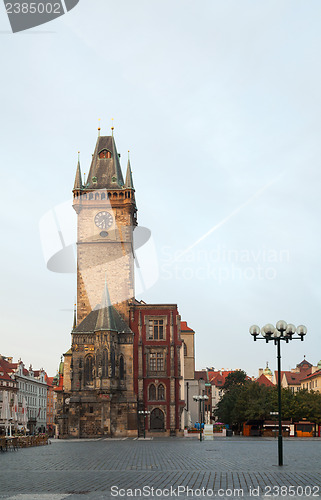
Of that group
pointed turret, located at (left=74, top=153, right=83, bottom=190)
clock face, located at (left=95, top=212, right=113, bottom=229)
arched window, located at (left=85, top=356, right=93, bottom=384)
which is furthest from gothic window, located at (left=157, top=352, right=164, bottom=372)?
pointed turret, located at (left=74, top=153, right=83, bottom=190)

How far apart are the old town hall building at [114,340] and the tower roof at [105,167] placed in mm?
144

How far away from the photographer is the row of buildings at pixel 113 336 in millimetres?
71500

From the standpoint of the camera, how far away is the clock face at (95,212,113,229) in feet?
270

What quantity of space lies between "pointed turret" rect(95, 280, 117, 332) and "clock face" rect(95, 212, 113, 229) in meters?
10.4

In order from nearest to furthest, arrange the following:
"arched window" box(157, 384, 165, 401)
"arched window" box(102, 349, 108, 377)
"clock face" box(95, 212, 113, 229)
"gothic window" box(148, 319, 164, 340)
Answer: "arched window" box(102, 349, 108, 377), "arched window" box(157, 384, 165, 401), "gothic window" box(148, 319, 164, 340), "clock face" box(95, 212, 113, 229)

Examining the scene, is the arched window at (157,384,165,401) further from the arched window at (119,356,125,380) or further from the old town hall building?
the arched window at (119,356,125,380)

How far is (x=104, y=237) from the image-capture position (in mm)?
82000

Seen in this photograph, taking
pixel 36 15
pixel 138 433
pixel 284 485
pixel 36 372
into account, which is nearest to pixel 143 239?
pixel 138 433

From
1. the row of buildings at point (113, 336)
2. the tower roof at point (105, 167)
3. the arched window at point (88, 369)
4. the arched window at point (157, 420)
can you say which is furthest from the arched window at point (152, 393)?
the tower roof at point (105, 167)

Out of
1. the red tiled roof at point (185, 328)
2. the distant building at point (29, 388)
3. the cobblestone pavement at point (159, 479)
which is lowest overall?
the distant building at point (29, 388)

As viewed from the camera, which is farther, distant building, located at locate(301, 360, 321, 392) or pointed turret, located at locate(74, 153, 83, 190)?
distant building, located at locate(301, 360, 321, 392)

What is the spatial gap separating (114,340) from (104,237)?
49.7 ft
